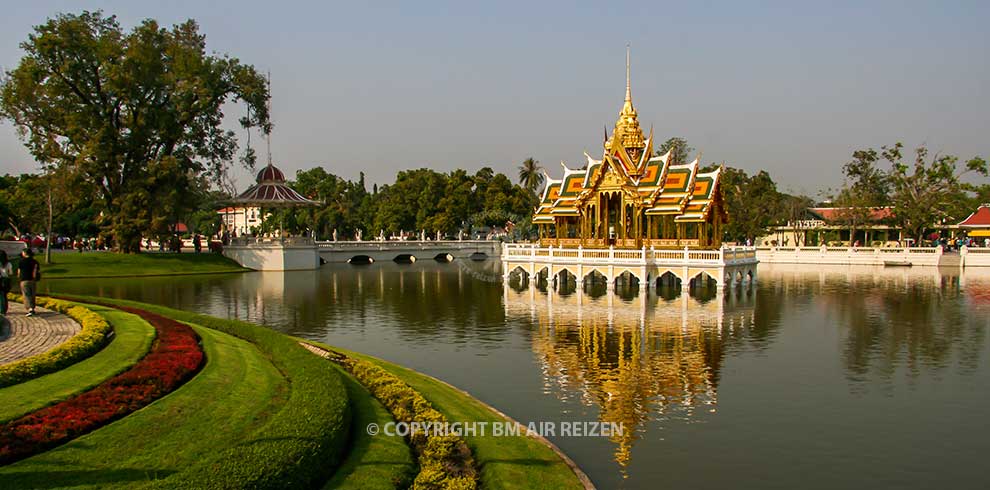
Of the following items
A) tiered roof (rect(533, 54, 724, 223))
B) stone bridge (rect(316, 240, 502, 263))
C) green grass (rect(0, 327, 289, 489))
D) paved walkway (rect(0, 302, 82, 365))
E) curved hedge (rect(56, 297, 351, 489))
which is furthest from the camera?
stone bridge (rect(316, 240, 502, 263))

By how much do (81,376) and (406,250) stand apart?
235ft

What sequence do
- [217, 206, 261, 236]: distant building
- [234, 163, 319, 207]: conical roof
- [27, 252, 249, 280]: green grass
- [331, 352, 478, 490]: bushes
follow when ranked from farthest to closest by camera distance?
1. [217, 206, 261, 236]: distant building
2. [234, 163, 319, 207]: conical roof
3. [27, 252, 249, 280]: green grass
4. [331, 352, 478, 490]: bushes

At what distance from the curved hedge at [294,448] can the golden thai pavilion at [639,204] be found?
3413 centimetres

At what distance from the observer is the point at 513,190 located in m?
A: 107

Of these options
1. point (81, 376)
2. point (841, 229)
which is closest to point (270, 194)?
point (81, 376)

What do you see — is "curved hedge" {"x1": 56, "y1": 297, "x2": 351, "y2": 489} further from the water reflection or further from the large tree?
the large tree

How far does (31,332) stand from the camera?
16.8 metres

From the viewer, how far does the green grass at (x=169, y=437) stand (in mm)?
8492

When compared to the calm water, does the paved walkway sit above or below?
above

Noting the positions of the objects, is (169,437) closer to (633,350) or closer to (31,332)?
(31,332)

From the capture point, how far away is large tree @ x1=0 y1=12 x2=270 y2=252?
53719 mm

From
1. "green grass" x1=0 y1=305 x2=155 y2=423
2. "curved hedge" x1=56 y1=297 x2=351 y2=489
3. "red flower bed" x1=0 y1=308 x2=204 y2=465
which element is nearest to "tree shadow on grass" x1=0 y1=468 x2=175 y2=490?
"red flower bed" x1=0 y1=308 x2=204 y2=465

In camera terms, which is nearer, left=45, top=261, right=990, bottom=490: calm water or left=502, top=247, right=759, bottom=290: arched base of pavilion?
left=45, top=261, right=990, bottom=490: calm water

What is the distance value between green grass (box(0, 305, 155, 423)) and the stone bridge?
58313 millimetres
